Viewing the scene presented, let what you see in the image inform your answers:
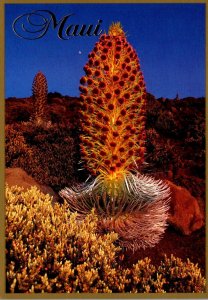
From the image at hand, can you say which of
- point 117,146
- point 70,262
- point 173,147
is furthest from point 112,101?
point 173,147

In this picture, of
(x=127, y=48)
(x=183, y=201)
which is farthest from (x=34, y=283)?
(x=127, y=48)

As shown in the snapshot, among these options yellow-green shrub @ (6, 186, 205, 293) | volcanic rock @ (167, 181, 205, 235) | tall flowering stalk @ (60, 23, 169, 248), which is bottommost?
yellow-green shrub @ (6, 186, 205, 293)

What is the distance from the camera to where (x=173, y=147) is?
6.66 metres

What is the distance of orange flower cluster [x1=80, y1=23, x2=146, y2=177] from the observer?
4.86 metres

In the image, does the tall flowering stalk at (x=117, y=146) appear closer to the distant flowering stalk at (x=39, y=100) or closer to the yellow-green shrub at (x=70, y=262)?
the yellow-green shrub at (x=70, y=262)

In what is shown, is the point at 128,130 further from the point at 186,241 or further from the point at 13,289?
the point at 13,289

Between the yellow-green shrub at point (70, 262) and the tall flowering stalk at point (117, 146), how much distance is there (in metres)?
0.20

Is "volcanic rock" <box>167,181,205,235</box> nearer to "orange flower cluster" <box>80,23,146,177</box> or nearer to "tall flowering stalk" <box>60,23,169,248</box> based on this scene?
"tall flowering stalk" <box>60,23,169,248</box>

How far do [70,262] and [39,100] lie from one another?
3.15 metres

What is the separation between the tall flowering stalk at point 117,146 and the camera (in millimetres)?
4867

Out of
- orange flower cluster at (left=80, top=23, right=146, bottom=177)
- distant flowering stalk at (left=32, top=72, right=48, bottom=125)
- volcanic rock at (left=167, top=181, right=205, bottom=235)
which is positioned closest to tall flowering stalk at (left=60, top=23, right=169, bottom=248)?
orange flower cluster at (left=80, top=23, right=146, bottom=177)

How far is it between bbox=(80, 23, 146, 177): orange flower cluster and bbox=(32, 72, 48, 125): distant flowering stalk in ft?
7.26

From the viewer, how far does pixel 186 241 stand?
550 cm

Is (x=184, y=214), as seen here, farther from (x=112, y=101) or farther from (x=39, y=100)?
(x=39, y=100)
